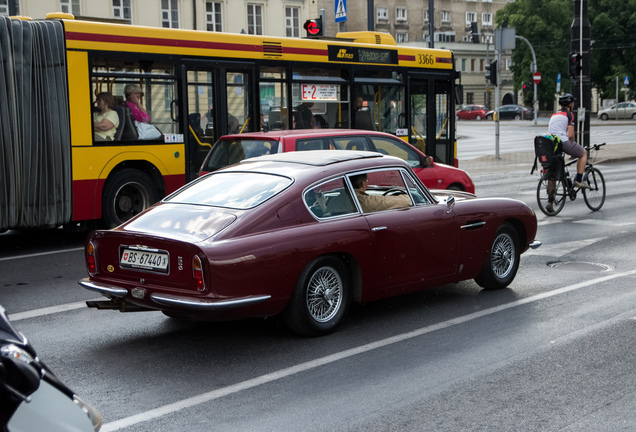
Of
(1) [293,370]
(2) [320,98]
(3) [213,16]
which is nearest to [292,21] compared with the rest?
(3) [213,16]

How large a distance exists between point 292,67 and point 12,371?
504 inches

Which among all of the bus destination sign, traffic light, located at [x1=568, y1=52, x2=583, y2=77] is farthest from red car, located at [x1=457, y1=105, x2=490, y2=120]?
the bus destination sign

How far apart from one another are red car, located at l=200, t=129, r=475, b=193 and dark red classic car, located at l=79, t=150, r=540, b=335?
9.42 feet

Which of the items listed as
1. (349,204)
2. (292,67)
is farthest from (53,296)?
(292,67)

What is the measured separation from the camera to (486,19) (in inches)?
4227

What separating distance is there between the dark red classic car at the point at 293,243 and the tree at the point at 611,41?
72.5 meters

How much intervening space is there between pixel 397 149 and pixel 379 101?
4729 millimetres

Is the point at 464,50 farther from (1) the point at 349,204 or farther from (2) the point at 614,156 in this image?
(1) the point at 349,204

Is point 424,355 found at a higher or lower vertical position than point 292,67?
lower

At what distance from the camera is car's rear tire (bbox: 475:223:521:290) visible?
8.22 metres

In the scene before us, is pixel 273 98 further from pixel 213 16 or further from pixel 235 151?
pixel 213 16

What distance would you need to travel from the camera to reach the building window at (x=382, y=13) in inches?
3775

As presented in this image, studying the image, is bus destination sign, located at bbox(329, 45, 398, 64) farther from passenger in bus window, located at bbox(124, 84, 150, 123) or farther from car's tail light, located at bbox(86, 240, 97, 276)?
car's tail light, located at bbox(86, 240, 97, 276)

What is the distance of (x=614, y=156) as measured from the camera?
98.1 ft
